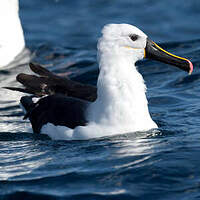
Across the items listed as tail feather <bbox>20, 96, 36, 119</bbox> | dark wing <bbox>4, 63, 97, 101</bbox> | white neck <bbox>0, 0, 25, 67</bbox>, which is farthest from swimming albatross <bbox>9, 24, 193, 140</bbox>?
white neck <bbox>0, 0, 25, 67</bbox>

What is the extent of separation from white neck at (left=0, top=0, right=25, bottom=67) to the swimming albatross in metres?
5.64

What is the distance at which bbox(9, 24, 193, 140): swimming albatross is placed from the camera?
286 inches

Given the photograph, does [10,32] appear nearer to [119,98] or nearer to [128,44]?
[128,44]

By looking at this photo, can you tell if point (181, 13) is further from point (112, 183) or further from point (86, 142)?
point (112, 183)

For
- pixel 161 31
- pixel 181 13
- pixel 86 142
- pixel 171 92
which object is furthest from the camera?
pixel 181 13

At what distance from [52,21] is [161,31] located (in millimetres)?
3148

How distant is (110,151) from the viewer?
6801 mm

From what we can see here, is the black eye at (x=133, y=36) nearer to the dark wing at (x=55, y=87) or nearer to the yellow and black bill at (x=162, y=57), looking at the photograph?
the yellow and black bill at (x=162, y=57)

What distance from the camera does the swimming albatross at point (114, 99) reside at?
286 inches

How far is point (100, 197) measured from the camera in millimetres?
5582

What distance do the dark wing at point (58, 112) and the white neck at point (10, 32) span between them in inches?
196

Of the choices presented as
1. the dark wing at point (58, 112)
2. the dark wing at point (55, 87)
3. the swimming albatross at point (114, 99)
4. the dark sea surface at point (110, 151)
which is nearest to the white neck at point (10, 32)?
the dark sea surface at point (110, 151)


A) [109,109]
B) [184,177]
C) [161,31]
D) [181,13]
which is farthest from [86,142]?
[181,13]

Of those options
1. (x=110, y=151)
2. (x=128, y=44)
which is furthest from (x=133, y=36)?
(x=110, y=151)
